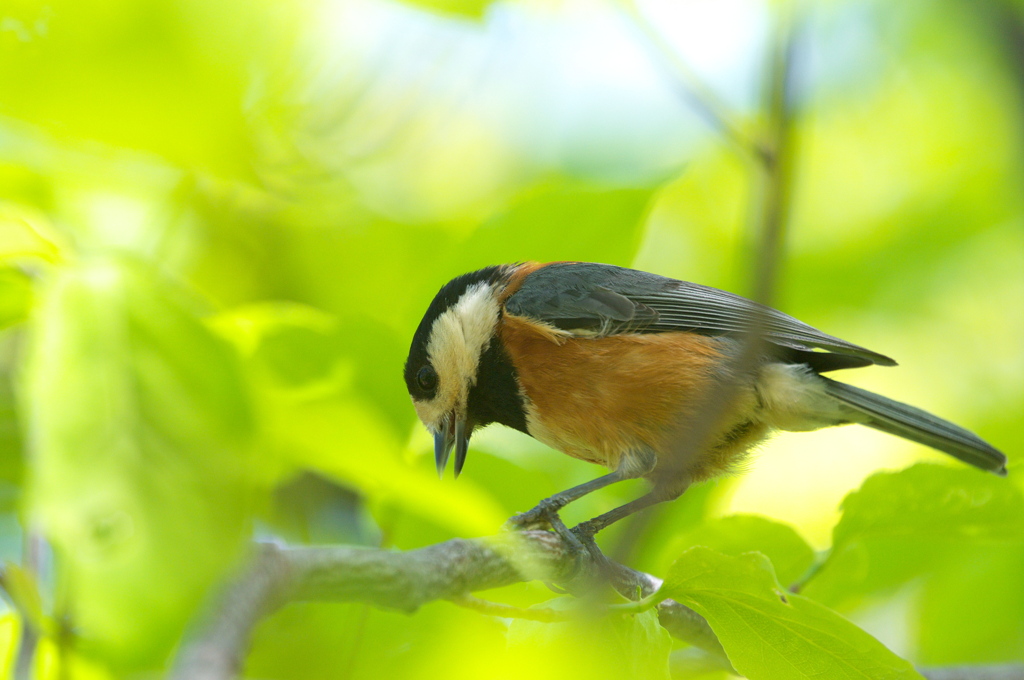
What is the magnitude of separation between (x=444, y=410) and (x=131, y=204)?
3.30 ft

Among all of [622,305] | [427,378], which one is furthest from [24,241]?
[622,305]

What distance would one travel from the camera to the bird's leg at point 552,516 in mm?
1599

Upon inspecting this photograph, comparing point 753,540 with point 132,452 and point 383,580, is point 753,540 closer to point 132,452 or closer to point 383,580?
point 383,580

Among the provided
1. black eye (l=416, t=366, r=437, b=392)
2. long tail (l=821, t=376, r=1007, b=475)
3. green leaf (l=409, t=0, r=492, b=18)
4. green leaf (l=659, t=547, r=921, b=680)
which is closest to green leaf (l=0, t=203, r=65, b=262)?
green leaf (l=409, t=0, r=492, b=18)

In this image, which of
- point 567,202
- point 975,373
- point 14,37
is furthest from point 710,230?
point 14,37

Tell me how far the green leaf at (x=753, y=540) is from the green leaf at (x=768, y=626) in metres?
0.38

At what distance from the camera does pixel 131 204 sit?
67.9 inches

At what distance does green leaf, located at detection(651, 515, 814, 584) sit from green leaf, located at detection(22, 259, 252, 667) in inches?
38.2

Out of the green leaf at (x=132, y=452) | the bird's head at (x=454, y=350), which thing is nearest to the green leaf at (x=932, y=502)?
the bird's head at (x=454, y=350)

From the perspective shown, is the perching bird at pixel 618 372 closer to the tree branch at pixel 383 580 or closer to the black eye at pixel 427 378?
the black eye at pixel 427 378

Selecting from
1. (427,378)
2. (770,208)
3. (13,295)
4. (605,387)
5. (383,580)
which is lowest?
(427,378)

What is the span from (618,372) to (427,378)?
1.87 feet

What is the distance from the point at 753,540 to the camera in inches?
64.1

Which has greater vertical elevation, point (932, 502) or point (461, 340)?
point (932, 502)
